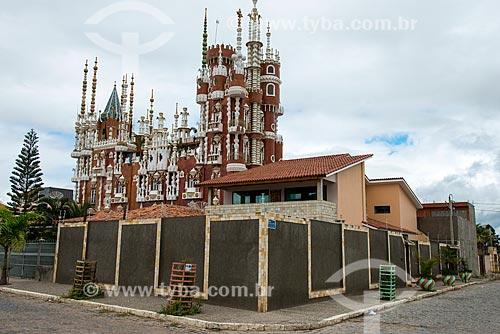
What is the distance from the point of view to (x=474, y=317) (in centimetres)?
1295

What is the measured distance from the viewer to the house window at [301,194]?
891 inches

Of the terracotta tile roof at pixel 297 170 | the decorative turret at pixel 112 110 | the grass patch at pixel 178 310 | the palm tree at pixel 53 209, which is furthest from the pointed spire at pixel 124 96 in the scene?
the grass patch at pixel 178 310

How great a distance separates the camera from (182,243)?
1506 cm

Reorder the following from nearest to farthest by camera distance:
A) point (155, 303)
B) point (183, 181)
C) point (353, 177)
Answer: point (155, 303), point (353, 177), point (183, 181)

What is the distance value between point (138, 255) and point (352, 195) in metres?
11.9

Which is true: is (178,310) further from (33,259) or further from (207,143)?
(207,143)

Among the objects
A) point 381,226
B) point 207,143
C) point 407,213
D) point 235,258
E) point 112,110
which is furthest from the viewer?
point 112,110

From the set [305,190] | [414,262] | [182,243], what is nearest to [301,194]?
[305,190]

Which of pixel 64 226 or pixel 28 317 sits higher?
pixel 64 226

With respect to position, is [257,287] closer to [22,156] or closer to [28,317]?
[28,317]

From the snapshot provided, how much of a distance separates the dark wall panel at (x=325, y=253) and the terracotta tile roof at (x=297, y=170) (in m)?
4.37

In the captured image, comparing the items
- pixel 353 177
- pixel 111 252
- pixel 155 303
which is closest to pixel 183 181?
pixel 353 177

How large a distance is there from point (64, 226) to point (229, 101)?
23.5 m

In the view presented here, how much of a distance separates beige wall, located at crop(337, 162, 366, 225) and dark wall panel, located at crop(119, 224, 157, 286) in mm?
9774
